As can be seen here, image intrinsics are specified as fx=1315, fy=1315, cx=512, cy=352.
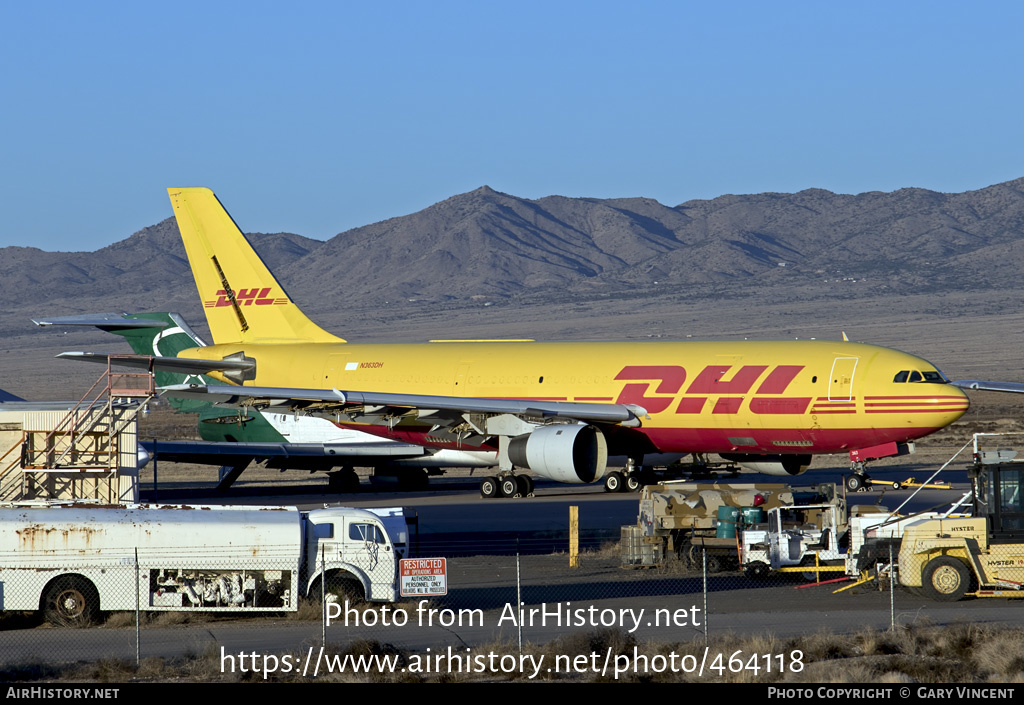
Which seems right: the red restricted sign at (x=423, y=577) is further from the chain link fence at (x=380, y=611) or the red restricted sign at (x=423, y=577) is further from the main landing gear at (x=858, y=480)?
the main landing gear at (x=858, y=480)

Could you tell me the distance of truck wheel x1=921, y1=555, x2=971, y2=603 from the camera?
64.1ft

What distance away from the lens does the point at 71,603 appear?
18.2 metres

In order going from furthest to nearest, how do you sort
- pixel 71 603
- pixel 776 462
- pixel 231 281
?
pixel 231 281 < pixel 776 462 < pixel 71 603

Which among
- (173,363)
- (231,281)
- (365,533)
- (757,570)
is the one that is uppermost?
(231,281)

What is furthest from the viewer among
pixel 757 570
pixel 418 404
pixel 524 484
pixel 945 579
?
pixel 524 484

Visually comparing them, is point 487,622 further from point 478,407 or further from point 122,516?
point 478,407

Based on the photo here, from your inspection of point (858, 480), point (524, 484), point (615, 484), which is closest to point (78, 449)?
point (524, 484)

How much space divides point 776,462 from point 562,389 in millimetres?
6660

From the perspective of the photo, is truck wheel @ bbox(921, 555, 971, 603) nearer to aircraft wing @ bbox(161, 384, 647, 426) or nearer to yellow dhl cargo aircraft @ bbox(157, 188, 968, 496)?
yellow dhl cargo aircraft @ bbox(157, 188, 968, 496)

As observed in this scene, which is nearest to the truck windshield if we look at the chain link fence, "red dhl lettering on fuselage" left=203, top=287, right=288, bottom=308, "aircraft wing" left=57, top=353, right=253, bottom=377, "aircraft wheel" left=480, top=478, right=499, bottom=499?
the chain link fence

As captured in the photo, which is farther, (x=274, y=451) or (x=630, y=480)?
(x=274, y=451)

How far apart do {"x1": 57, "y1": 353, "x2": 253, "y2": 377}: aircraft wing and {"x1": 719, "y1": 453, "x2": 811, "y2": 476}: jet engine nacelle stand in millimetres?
15855

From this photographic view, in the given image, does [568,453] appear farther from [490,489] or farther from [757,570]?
[757,570]
